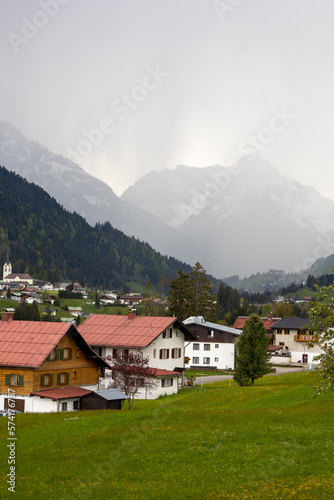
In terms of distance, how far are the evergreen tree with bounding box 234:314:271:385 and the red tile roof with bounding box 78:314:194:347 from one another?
11.1 meters

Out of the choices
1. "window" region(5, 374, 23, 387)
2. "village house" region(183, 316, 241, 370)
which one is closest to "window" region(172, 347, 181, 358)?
"window" region(5, 374, 23, 387)

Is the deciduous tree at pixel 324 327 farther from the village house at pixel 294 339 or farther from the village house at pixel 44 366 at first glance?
the village house at pixel 294 339

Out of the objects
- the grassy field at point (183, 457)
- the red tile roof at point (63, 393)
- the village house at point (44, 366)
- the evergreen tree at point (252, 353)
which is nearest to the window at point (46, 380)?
the village house at point (44, 366)

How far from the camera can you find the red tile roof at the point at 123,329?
72562 millimetres

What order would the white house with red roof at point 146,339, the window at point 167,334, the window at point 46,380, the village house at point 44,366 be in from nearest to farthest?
1. the village house at point 44,366
2. the window at point 46,380
3. the white house with red roof at point 146,339
4. the window at point 167,334

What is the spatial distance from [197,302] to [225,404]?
272 feet

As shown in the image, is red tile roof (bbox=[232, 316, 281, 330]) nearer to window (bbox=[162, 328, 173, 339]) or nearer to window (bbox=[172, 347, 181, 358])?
window (bbox=[172, 347, 181, 358])

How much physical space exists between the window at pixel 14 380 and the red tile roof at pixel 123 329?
708 inches

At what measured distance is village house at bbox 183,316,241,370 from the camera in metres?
114

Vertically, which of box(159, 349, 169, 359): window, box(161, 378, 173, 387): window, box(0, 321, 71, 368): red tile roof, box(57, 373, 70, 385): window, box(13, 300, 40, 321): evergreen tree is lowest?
box(161, 378, 173, 387): window

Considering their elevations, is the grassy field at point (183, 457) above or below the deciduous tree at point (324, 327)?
below

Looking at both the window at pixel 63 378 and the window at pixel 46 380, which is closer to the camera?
the window at pixel 46 380

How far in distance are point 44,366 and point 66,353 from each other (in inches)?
A: 144

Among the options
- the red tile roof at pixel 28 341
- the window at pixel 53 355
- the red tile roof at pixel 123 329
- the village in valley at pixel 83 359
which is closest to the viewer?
the village in valley at pixel 83 359
